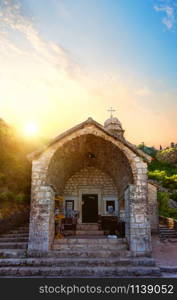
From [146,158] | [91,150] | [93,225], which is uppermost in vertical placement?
[91,150]

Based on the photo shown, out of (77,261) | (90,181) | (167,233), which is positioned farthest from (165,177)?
(77,261)

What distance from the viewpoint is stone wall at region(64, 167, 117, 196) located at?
1182cm

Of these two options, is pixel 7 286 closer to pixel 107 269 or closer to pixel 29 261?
pixel 29 261

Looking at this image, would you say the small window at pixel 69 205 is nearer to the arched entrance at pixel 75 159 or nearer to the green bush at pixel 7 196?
the arched entrance at pixel 75 159

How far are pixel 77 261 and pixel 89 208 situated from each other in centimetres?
477

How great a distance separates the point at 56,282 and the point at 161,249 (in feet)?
19.0

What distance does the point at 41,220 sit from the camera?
297 inches

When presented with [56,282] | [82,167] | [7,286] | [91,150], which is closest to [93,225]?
[82,167]

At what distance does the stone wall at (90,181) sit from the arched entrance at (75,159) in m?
1.68

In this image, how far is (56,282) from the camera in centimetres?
609

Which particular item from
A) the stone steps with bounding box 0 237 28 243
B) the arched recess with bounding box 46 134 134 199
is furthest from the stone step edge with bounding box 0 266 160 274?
the arched recess with bounding box 46 134 134 199

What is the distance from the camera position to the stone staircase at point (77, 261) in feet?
22.0

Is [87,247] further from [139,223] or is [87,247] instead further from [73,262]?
[139,223]

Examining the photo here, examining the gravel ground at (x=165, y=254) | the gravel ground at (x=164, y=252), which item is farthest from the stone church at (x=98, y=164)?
the gravel ground at (x=164, y=252)
